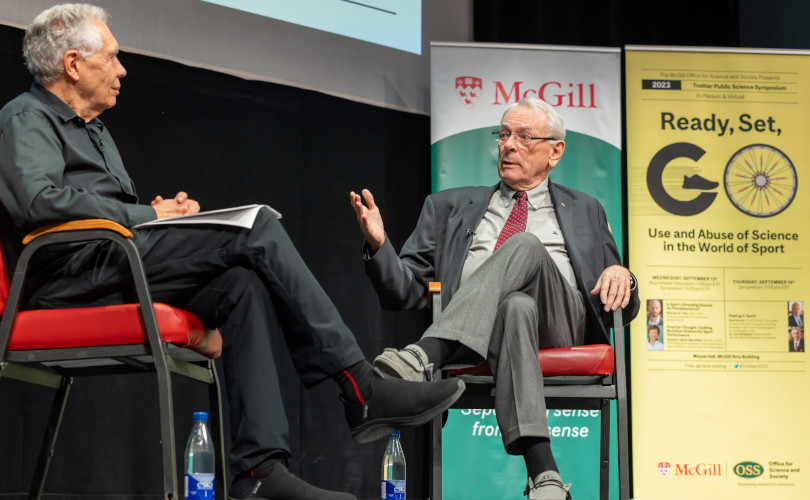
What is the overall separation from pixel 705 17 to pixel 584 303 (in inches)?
112

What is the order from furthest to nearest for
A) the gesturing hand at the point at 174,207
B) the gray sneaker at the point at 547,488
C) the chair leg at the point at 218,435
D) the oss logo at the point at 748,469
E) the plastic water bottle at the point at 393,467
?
the oss logo at the point at 748,469 → the plastic water bottle at the point at 393,467 → the chair leg at the point at 218,435 → the gesturing hand at the point at 174,207 → the gray sneaker at the point at 547,488

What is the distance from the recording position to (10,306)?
1.96 metres

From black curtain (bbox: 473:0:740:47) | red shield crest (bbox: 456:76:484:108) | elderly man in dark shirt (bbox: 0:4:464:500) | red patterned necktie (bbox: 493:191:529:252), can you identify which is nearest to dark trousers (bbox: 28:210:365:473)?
elderly man in dark shirt (bbox: 0:4:464:500)

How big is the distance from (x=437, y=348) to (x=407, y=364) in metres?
0.19

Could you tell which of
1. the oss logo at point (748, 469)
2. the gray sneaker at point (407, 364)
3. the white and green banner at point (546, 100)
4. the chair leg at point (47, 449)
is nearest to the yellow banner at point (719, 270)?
the oss logo at point (748, 469)

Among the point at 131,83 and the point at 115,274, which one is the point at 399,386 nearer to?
the point at 115,274

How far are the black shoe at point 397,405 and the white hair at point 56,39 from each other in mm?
1171

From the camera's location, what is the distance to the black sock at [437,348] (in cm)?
222

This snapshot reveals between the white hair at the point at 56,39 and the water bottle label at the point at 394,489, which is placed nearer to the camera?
the white hair at the point at 56,39

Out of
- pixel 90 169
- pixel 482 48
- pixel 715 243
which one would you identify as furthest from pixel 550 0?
pixel 90 169

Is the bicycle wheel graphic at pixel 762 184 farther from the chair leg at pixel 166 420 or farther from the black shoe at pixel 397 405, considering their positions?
the chair leg at pixel 166 420

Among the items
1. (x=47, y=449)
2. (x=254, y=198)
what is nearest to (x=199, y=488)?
(x=47, y=449)

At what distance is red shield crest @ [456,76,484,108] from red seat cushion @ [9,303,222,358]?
7.56 feet

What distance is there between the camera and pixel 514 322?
7.54ft
